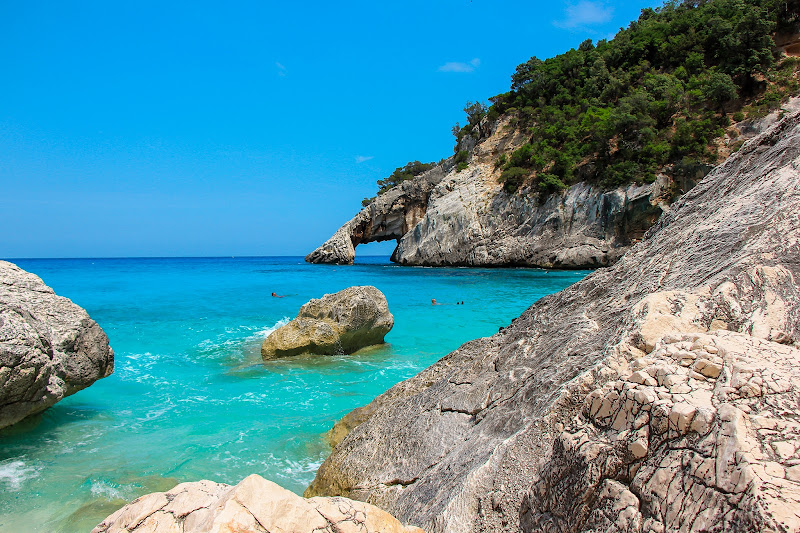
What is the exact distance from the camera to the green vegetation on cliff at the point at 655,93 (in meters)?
30.9

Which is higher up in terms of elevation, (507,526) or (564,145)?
(564,145)

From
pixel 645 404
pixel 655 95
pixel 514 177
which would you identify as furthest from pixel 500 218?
pixel 645 404

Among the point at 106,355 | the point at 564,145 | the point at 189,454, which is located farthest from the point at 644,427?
the point at 564,145

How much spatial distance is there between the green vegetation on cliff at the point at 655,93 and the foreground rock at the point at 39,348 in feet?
109

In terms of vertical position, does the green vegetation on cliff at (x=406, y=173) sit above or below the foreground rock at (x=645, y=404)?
above

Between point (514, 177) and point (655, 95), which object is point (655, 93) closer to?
point (655, 95)

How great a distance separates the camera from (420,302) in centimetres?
2017

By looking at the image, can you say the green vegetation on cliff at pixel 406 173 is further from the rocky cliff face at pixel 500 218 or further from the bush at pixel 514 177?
the bush at pixel 514 177

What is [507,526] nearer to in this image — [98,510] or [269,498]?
[269,498]

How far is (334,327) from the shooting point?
1049 centimetres

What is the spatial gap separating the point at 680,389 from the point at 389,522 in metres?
1.38

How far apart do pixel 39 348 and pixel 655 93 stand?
41.1 m

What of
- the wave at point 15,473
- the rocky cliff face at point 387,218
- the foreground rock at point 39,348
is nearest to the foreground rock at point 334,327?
the foreground rock at point 39,348

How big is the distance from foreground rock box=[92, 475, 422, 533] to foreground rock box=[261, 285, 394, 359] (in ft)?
27.2
